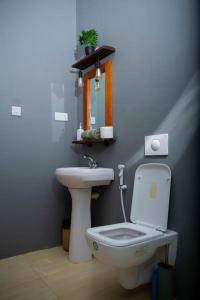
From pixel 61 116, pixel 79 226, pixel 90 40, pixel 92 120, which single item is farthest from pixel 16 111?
pixel 79 226

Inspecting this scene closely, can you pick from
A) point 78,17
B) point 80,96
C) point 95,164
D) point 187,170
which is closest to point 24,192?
point 95,164

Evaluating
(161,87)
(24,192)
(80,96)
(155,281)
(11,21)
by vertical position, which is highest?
(11,21)

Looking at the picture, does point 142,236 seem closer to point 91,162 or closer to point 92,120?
point 91,162

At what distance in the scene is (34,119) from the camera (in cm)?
226

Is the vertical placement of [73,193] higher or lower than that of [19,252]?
higher

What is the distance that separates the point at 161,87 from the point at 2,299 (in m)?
1.73

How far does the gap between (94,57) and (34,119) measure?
2.68 ft

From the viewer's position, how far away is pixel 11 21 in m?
2.13

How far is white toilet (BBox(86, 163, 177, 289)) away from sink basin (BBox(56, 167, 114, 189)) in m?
0.32

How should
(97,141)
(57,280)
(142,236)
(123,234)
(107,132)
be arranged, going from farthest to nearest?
1. (97,141)
2. (107,132)
3. (57,280)
4. (123,234)
5. (142,236)

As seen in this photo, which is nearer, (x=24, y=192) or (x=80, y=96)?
(x=24, y=192)

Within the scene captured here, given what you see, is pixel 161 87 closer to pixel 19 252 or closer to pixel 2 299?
pixel 2 299

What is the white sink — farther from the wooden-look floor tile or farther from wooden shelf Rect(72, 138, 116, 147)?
the wooden-look floor tile

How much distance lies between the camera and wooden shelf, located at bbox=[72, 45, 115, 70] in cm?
200
